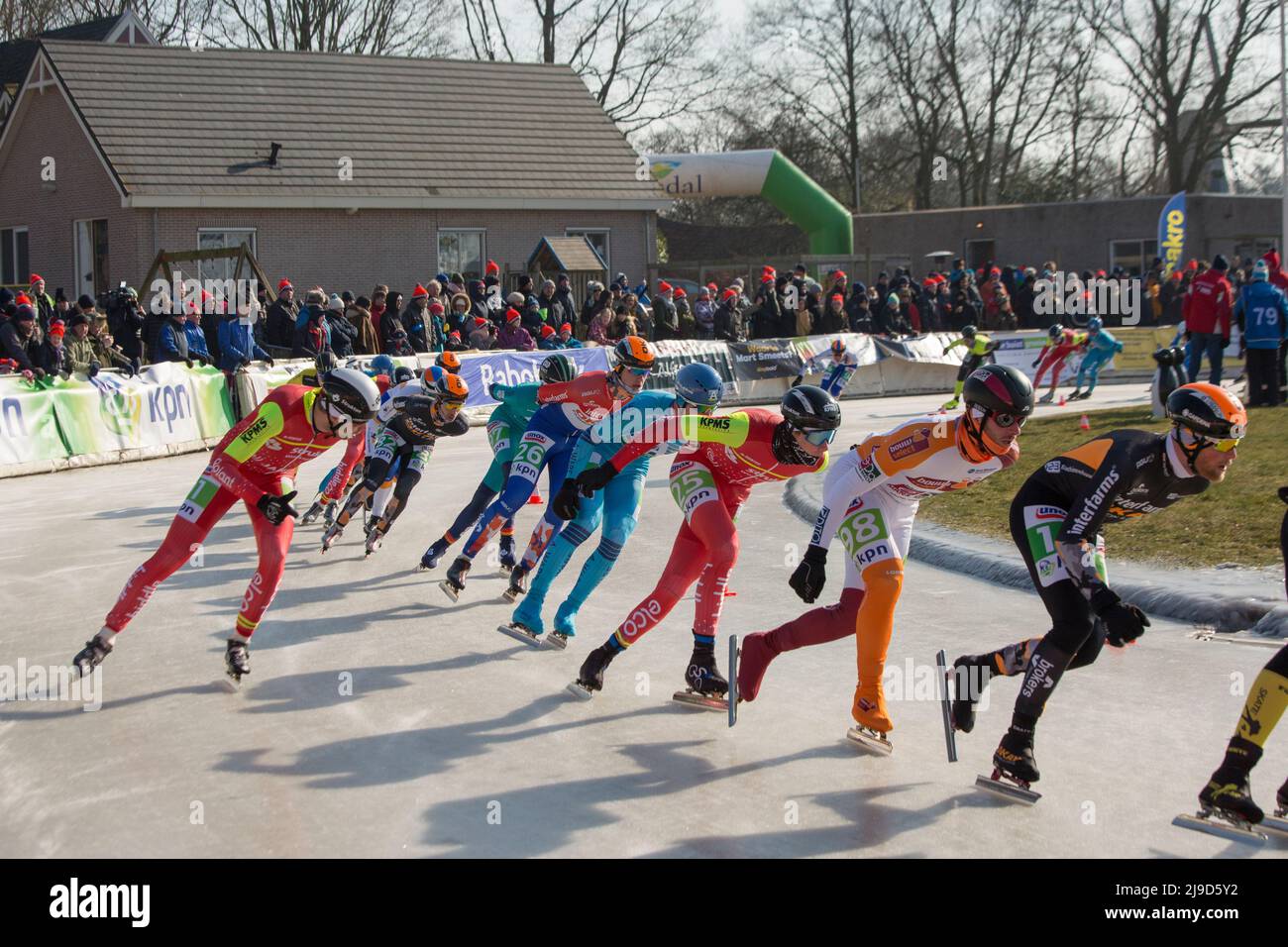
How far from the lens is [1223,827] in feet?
17.7

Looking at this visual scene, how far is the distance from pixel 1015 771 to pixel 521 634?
357cm

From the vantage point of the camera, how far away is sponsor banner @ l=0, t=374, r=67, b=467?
16.8 meters

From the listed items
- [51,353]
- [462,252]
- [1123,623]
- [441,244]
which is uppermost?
[441,244]

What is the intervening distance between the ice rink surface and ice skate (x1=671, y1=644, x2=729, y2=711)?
119 millimetres

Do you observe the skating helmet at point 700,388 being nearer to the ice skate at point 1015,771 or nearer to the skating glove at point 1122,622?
the ice skate at point 1015,771

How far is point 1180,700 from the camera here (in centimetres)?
725

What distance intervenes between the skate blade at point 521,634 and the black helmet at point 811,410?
2364mm

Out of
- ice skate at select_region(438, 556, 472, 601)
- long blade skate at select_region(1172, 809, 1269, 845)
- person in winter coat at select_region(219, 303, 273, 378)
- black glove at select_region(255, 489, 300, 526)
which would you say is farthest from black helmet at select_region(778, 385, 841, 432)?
person in winter coat at select_region(219, 303, 273, 378)

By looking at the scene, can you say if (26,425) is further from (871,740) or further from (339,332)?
(871,740)

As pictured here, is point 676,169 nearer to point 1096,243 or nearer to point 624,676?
point 1096,243

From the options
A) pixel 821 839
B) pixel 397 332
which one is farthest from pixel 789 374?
pixel 821 839

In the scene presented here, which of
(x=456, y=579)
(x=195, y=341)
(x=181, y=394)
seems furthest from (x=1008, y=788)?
(x=195, y=341)

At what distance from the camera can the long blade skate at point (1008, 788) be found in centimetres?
582
